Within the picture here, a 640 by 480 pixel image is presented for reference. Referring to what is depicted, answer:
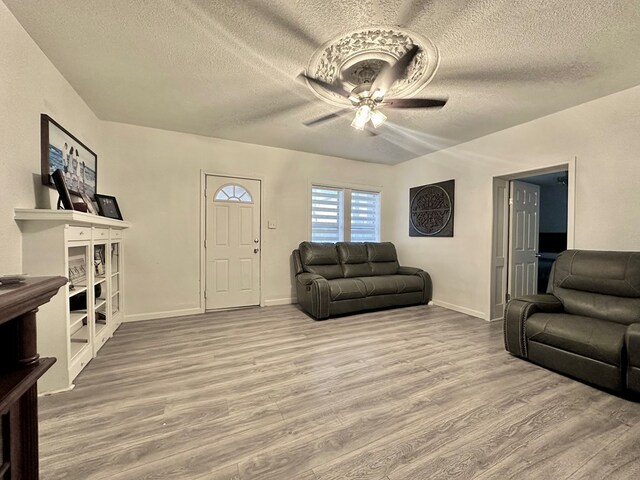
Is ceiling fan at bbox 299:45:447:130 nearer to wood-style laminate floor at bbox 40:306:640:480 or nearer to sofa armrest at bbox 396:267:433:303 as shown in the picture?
wood-style laminate floor at bbox 40:306:640:480

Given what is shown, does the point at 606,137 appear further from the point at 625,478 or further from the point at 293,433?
the point at 293,433

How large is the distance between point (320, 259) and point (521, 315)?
103 inches

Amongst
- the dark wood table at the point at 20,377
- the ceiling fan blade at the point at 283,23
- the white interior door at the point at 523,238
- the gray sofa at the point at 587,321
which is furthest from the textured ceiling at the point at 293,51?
the dark wood table at the point at 20,377

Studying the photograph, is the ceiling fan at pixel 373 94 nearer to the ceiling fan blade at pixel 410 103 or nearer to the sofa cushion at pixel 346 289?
the ceiling fan blade at pixel 410 103

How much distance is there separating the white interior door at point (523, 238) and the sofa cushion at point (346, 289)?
211cm

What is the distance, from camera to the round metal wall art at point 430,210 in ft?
14.1

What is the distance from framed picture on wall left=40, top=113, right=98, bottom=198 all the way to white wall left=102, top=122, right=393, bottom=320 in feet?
1.64

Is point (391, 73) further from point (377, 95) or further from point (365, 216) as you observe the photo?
point (365, 216)

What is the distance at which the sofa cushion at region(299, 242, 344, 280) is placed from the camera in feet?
13.9

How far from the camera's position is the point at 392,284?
4074mm

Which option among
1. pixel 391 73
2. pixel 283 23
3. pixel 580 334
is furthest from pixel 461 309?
pixel 283 23

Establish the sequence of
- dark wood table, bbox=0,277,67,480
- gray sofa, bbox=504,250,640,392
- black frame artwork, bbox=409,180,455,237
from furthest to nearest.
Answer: black frame artwork, bbox=409,180,455,237 < gray sofa, bbox=504,250,640,392 < dark wood table, bbox=0,277,67,480

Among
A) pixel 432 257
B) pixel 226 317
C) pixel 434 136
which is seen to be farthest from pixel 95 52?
pixel 432 257

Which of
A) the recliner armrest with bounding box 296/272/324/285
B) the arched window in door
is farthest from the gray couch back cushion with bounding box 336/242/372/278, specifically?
the arched window in door
